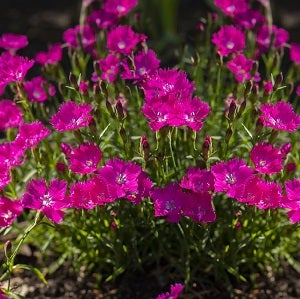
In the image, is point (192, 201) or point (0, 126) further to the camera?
point (0, 126)

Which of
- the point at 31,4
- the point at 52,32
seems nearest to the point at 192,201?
the point at 52,32

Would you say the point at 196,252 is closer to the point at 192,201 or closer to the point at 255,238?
the point at 255,238

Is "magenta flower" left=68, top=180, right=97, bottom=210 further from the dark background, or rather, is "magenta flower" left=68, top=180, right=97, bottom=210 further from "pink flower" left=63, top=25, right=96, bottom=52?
the dark background

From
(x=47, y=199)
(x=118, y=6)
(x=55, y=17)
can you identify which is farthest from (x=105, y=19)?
(x=55, y=17)

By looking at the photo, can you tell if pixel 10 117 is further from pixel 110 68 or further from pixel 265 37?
pixel 265 37

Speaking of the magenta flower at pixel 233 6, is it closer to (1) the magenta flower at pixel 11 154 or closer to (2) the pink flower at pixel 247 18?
(2) the pink flower at pixel 247 18

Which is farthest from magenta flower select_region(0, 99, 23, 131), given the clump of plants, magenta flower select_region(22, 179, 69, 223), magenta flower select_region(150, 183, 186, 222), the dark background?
the dark background

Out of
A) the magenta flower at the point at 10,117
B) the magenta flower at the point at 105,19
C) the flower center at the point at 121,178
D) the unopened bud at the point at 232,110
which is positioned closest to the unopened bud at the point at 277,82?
the unopened bud at the point at 232,110
